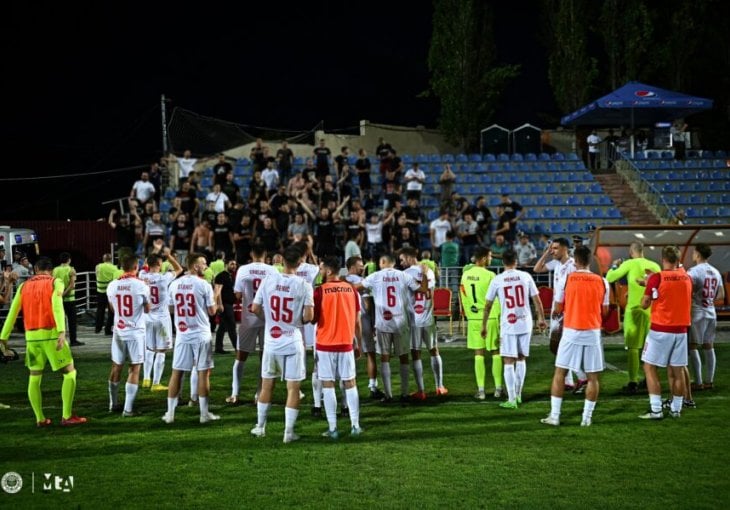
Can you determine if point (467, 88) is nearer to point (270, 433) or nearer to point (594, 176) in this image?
point (594, 176)

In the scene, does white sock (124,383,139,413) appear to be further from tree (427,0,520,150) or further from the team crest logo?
tree (427,0,520,150)

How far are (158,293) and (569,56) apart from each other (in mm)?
24805

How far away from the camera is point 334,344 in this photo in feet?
28.1

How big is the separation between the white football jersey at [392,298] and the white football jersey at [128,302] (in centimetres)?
308

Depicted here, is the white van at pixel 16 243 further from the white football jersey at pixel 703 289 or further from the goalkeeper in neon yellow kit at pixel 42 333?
the white football jersey at pixel 703 289

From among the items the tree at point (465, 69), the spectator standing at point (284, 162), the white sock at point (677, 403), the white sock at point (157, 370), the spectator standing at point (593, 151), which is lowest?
the white sock at point (677, 403)

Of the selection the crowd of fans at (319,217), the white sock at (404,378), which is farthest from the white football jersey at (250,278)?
the crowd of fans at (319,217)

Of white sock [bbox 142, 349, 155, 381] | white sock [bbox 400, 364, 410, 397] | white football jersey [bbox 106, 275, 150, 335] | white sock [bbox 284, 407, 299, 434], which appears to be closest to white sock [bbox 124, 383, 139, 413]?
white football jersey [bbox 106, 275, 150, 335]

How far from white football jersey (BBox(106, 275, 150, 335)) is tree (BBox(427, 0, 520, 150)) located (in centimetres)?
2228

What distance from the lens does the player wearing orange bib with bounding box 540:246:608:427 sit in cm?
878

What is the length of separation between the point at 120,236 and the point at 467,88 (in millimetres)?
15743

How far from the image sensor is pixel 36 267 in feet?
31.4

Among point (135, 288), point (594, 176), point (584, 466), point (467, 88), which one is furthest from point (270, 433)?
point (467, 88)

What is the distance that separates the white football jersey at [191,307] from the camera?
9.49m
